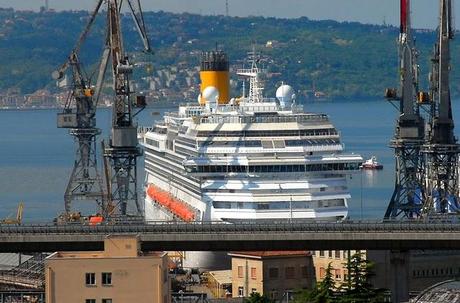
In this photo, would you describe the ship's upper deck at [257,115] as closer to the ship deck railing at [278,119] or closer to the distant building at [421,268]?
the ship deck railing at [278,119]

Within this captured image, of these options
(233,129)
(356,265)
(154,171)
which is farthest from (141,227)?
(154,171)

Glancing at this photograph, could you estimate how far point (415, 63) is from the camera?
93.7 m

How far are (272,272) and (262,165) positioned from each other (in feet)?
47.5

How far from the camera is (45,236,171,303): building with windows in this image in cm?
5053

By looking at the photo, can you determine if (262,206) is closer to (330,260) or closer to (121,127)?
(121,127)

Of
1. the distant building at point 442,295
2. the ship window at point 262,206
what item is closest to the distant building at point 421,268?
the ship window at point 262,206

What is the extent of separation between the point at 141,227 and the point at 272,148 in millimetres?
19542

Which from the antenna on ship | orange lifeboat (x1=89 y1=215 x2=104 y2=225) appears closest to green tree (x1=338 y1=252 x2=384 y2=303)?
orange lifeboat (x1=89 y1=215 x2=104 y2=225)

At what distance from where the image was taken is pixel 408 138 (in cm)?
9156

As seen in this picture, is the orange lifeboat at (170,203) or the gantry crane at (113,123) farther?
the orange lifeboat at (170,203)

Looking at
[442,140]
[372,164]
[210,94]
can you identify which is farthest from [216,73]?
[372,164]

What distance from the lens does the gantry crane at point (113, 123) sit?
9319cm

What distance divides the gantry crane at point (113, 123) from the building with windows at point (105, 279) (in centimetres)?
4126

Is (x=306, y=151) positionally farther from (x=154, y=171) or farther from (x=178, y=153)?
(x=154, y=171)
